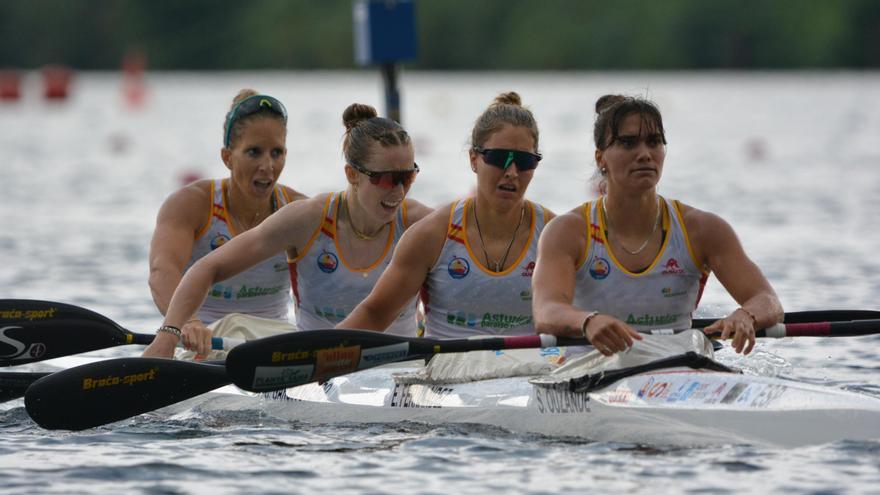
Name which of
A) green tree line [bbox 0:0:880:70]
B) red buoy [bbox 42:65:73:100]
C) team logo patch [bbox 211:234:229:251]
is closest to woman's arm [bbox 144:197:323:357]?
team logo patch [bbox 211:234:229:251]

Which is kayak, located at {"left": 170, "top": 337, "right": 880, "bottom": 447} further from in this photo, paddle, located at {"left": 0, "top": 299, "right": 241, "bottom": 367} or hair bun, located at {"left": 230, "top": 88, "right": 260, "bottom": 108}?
hair bun, located at {"left": 230, "top": 88, "right": 260, "bottom": 108}

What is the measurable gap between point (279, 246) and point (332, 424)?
1023 millimetres

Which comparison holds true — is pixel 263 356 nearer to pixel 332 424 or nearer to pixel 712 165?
pixel 332 424

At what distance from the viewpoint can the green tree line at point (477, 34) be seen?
77.5m

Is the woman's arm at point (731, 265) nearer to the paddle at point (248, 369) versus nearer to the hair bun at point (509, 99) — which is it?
the paddle at point (248, 369)

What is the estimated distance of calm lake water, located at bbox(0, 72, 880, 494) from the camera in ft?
23.1

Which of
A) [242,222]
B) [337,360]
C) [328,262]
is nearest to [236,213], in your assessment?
[242,222]

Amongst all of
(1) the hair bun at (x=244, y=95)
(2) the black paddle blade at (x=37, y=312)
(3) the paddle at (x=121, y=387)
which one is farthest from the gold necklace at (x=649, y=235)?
(2) the black paddle blade at (x=37, y=312)

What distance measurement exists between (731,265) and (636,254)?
46cm

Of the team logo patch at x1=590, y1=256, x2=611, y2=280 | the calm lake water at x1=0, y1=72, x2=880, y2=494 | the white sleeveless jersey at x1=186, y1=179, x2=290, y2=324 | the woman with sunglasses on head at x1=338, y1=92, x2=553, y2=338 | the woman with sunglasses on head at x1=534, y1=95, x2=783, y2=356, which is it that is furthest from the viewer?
the white sleeveless jersey at x1=186, y1=179, x2=290, y2=324

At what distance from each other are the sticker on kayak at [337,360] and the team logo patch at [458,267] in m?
0.68

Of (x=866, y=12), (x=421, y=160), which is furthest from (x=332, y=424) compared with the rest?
(x=866, y=12)

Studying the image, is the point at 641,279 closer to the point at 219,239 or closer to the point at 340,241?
the point at 340,241

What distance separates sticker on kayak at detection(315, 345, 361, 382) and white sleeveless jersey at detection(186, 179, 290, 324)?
5.06ft
